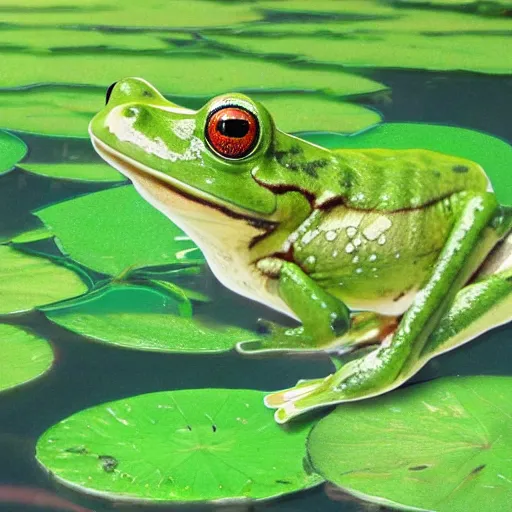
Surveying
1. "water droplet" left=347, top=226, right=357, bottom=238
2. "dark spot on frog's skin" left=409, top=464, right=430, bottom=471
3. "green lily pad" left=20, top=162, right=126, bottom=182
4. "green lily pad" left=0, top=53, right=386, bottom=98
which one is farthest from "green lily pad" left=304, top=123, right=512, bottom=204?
"dark spot on frog's skin" left=409, top=464, right=430, bottom=471

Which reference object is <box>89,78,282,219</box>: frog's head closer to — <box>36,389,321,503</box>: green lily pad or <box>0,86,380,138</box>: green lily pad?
<box>36,389,321,503</box>: green lily pad

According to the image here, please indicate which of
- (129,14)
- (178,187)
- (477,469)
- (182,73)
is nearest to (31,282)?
(178,187)

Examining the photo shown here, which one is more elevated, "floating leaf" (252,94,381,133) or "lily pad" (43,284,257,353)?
"floating leaf" (252,94,381,133)

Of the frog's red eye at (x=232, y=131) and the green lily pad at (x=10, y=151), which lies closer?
the frog's red eye at (x=232, y=131)

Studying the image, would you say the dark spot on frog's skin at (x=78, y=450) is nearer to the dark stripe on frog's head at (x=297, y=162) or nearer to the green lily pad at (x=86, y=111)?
the dark stripe on frog's head at (x=297, y=162)

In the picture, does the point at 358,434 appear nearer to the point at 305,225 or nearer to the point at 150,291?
the point at 305,225

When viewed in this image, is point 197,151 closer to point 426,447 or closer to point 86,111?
point 426,447

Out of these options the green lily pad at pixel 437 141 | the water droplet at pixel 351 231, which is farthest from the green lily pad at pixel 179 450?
the green lily pad at pixel 437 141
